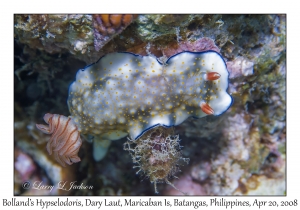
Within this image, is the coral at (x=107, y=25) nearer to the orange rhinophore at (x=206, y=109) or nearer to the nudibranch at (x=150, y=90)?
the nudibranch at (x=150, y=90)

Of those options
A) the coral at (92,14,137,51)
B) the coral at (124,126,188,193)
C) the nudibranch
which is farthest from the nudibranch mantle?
the coral at (92,14,137,51)

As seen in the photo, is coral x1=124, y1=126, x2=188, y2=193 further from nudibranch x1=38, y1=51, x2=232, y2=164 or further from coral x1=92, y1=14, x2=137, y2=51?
coral x1=92, y1=14, x2=137, y2=51

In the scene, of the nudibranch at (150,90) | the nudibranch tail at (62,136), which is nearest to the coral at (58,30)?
the nudibranch at (150,90)

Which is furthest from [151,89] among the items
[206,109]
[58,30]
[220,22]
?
[58,30]

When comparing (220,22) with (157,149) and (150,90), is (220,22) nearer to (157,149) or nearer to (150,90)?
(150,90)
